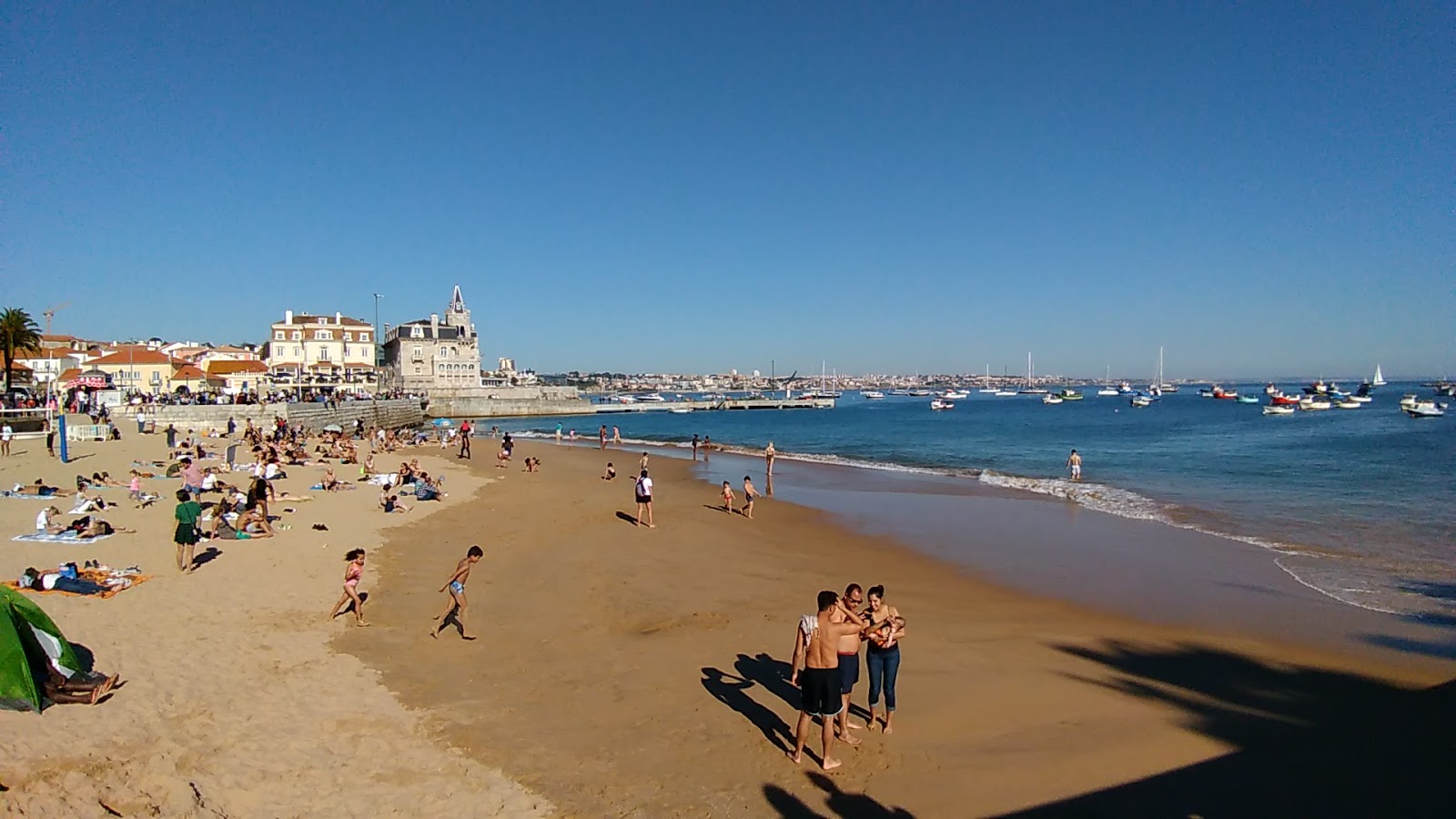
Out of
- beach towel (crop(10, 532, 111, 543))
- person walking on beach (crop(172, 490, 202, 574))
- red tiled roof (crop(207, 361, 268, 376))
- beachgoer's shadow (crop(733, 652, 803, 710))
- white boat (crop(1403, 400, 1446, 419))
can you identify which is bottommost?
beachgoer's shadow (crop(733, 652, 803, 710))

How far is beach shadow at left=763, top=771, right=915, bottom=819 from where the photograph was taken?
18.6 ft

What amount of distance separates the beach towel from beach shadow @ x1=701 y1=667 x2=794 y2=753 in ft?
38.2

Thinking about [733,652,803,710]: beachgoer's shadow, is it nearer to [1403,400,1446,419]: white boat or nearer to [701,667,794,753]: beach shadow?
[701,667,794,753]: beach shadow

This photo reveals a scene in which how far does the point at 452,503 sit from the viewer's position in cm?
2023

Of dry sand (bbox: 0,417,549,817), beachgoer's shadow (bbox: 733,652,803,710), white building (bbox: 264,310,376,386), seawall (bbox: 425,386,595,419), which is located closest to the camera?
dry sand (bbox: 0,417,549,817)

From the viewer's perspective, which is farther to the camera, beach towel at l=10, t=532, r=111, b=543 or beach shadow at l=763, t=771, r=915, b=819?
beach towel at l=10, t=532, r=111, b=543

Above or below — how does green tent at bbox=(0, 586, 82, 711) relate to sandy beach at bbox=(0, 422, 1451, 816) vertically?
above

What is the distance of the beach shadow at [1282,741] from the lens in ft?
19.3

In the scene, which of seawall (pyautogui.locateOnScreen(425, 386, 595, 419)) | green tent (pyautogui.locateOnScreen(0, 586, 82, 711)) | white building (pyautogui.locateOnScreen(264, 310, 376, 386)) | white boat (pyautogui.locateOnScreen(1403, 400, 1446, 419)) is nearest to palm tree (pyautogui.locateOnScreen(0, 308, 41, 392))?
white building (pyautogui.locateOnScreen(264, 310, 376, 386))

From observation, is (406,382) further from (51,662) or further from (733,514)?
(51,662)

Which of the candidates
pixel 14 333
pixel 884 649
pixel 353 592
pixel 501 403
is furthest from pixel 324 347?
pixel 884 649

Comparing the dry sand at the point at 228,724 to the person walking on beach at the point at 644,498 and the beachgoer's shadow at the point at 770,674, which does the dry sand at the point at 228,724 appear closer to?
the beachgoer's shadow at the point at 770,674

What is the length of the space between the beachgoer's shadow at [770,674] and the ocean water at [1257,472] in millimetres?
10059

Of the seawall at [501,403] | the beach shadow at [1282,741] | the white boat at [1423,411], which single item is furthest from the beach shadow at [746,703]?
the white boat at [1423,411]
